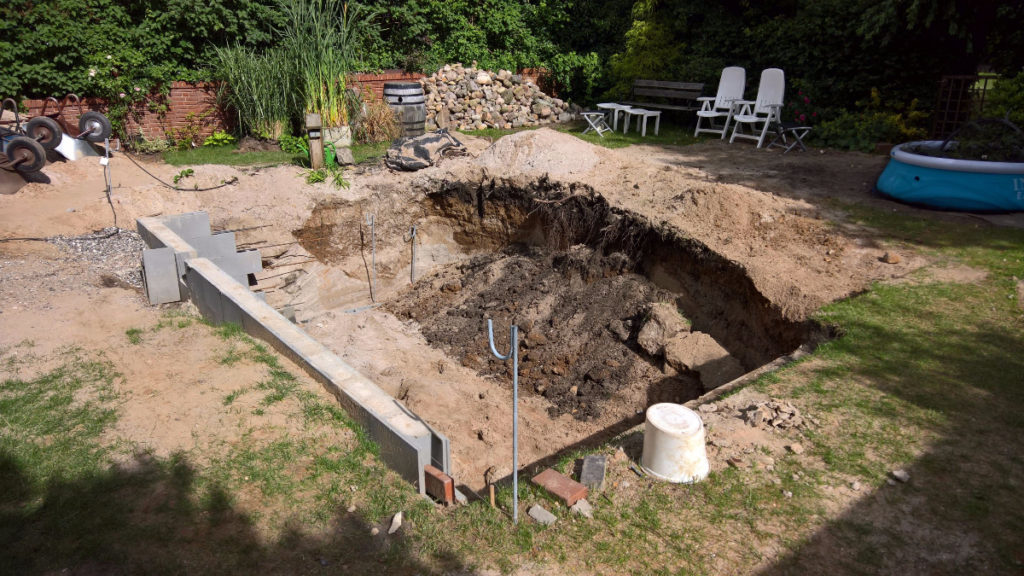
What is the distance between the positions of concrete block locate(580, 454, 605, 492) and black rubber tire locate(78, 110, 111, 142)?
372 inches

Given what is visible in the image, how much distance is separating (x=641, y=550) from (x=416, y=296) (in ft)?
21.7

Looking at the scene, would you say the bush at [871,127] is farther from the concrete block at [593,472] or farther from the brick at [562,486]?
the brick at [562,486]

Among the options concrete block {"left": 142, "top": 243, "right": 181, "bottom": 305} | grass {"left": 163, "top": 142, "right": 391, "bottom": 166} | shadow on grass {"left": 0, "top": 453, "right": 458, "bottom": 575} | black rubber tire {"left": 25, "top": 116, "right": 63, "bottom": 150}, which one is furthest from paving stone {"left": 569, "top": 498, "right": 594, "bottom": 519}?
black rubber tire {"left": 25, "top": 116, "right": 63, "bottom": 150}

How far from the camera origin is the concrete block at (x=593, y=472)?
3.83 m

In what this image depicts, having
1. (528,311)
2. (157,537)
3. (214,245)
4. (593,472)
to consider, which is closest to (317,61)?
(214,245)

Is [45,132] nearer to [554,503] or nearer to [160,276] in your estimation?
[160,276]

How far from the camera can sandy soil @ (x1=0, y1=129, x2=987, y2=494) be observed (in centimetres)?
586

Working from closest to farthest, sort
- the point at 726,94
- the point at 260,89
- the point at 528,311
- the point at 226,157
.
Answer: the point at 528,311
the point at 226,157
the point at 260,89
the point at 726,94

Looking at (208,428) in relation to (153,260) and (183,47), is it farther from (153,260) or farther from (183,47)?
(183,47)

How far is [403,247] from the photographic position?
1012 cm

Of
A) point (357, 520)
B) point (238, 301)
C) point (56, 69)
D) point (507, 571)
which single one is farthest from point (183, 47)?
point (507, 571)

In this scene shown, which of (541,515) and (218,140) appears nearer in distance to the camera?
(541,515)

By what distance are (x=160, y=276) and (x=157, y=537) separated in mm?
3959

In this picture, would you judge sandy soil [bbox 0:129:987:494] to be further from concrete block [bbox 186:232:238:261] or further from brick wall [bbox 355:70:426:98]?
brick wall [bbox 355:70:426:98]
